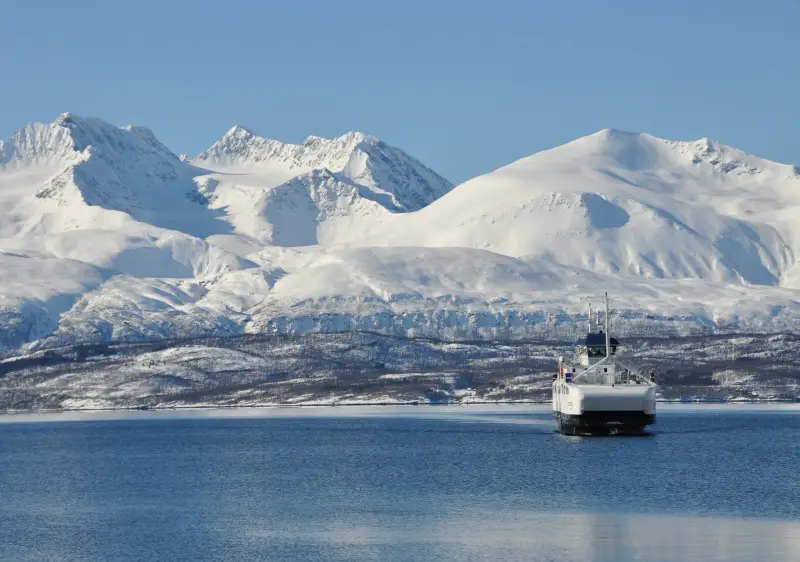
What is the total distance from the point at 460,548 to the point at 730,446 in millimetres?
93496

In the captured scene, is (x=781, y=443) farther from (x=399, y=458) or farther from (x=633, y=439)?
(x=399, y=458)

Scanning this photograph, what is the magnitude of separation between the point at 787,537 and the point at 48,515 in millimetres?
61278

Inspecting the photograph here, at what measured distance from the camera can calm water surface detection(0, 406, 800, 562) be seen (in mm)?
102750

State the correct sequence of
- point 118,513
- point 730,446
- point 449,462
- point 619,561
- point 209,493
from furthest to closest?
point 730,446 → point 449,462 → point 209,493 → point 118,513 → point 619,561

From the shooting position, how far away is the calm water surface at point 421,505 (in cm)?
10275

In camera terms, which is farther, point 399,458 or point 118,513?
point 399,458

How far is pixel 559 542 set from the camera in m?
103

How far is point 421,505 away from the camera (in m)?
127

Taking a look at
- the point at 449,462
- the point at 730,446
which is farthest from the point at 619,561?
the point at 730,446

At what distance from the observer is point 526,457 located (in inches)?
6816

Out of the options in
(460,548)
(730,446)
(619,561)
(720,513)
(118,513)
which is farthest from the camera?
(730,446)

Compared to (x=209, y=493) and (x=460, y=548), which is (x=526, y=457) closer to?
(x=209, y=493)

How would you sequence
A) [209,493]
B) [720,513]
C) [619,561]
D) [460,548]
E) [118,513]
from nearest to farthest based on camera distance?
[619,561] < [460,548] < [720,513] < [118,513] < [209,493]

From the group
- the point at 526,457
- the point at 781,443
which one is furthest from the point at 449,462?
the point at 781,443
